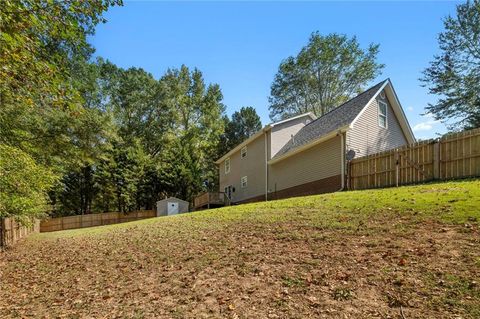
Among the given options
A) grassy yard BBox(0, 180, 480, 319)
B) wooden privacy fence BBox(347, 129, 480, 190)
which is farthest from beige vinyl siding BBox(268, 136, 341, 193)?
grassy yard BBox(0, 180, 480, 319)

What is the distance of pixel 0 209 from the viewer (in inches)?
376

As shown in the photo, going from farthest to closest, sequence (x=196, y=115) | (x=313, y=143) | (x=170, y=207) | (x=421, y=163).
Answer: (x=196, y=115) < (x=170, y=207) < (x=313, y=143) < (x=421, y=163)

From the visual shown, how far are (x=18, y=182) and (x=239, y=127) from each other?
115 feet

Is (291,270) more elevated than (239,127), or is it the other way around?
(239,127)

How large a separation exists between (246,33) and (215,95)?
29.8m

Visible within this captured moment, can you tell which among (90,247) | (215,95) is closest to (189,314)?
(90,247)

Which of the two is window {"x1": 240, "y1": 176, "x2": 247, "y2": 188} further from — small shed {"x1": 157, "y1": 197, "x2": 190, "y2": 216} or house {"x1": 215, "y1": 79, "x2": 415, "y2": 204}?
small shed {"x1": 157, "y1": 197, "x2": 190, "y2": 216}

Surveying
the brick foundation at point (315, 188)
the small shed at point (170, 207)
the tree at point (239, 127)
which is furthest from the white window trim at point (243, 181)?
the tree at point (239, 127)

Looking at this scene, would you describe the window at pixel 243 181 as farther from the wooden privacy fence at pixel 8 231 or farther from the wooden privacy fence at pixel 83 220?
the wooden privacy fence at pixel 8 231

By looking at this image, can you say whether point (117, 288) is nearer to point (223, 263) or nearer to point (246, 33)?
point (223, 263)

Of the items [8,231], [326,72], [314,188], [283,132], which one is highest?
[326,72]

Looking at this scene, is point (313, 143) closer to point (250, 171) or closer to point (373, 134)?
point (373, 134)

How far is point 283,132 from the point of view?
22375 millimetres

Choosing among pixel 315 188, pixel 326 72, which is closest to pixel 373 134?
pixel 315 188
